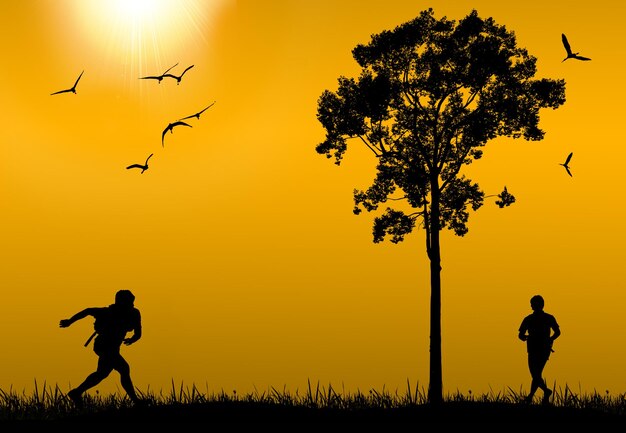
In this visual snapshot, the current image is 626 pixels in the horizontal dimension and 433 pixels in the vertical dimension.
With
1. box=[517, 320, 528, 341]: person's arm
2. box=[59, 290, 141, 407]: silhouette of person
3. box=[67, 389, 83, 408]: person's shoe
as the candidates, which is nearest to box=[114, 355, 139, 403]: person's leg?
box=[59, 290, 141, 407]: silhouette of person

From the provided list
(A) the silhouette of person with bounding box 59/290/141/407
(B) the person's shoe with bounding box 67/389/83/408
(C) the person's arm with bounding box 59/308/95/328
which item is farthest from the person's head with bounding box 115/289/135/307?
(B) the person's shoe with bounding box 67/389/83/408

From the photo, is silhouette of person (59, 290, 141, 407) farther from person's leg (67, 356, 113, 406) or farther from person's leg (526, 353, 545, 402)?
person's leg (526, 353, 545, 402)

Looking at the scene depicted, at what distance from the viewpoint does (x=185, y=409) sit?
66.7 feet

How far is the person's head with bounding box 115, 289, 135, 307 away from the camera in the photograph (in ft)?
68.1

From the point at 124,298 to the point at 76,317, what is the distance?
1141 millimetres

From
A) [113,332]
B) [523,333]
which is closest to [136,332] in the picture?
[113,332]

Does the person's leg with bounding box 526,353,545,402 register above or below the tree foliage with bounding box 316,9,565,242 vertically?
below

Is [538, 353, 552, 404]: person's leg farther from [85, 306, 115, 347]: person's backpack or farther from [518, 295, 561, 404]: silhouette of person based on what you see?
[85, 306, 115, 347]: person's backpack

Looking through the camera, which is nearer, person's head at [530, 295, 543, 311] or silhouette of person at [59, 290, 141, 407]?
silhouette of person at [59, 290, 141, 407]

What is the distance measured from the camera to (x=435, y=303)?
30.6 metres

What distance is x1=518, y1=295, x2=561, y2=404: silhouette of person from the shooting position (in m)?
25.7

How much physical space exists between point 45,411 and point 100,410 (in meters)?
1.72

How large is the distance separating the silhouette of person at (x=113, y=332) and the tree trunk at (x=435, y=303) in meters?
11.8

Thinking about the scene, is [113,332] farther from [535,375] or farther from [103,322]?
[535,375]
